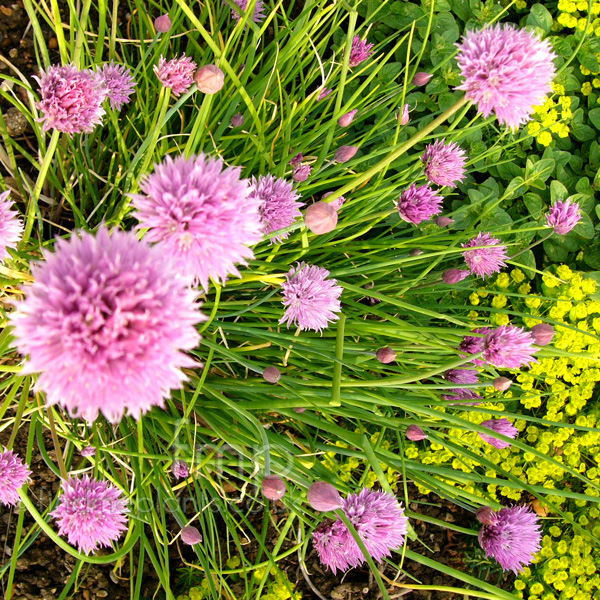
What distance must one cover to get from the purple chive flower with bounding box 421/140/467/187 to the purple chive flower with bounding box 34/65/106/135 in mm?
856

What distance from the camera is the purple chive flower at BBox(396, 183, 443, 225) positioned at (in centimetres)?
133

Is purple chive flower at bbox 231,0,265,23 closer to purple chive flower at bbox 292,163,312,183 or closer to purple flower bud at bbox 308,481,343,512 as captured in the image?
purple chive flower at bbox 292,163,312,183

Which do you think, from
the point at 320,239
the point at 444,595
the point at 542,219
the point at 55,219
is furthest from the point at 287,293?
the point at 444,595

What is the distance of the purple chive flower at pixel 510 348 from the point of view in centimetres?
125

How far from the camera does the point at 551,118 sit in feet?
6.44

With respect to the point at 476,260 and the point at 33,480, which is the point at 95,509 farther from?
the point at 476,260

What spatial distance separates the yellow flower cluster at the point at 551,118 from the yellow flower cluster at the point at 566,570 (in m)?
1.44

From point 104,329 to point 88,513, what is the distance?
66 cm

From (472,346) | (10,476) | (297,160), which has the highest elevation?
(297,160)

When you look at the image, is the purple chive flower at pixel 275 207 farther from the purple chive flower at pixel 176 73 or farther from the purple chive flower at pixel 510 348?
the purple chive flower at pixel 510 348

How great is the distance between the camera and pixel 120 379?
540 mm

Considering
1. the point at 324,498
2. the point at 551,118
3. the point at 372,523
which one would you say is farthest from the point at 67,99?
the point at 551,118

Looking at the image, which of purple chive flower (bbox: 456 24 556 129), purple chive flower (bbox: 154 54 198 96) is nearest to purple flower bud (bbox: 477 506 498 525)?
purple chive flower (bbox: 456 24 556 129)

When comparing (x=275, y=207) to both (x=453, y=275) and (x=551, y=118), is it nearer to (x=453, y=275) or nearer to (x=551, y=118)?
(x=453, y=275)
